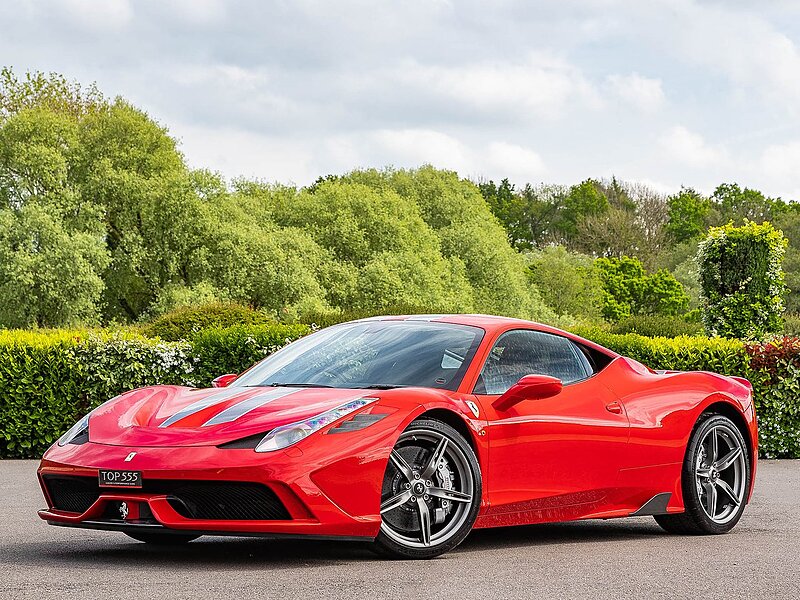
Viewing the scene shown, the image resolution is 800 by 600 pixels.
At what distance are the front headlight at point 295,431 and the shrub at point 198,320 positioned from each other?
17.4 m

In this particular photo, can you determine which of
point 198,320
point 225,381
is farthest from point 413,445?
point 198,320

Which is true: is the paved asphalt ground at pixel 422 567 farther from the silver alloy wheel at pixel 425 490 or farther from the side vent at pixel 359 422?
the side vent at pixel 359 422

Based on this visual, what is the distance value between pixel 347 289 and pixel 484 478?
47.5 metres

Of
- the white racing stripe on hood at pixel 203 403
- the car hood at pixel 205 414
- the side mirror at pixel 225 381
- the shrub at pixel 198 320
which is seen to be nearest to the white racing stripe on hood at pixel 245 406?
the car hood at pixel 205 414

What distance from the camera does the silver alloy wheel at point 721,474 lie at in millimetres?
8238

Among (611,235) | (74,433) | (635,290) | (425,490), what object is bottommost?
(635,290)

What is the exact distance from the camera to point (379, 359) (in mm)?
7188

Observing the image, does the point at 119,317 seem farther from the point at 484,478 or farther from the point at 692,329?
the point at 484,478

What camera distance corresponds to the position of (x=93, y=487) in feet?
20.5

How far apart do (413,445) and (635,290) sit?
7158cm

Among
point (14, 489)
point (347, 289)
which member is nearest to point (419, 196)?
point (347, 289)

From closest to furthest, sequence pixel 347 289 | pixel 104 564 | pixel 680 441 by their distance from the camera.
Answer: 1. pixel 104 564
2. pixel 680 441
3. pixel 347 289

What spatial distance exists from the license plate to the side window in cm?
200

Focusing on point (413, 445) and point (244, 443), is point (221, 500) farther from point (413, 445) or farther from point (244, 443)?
point (413, 445)
